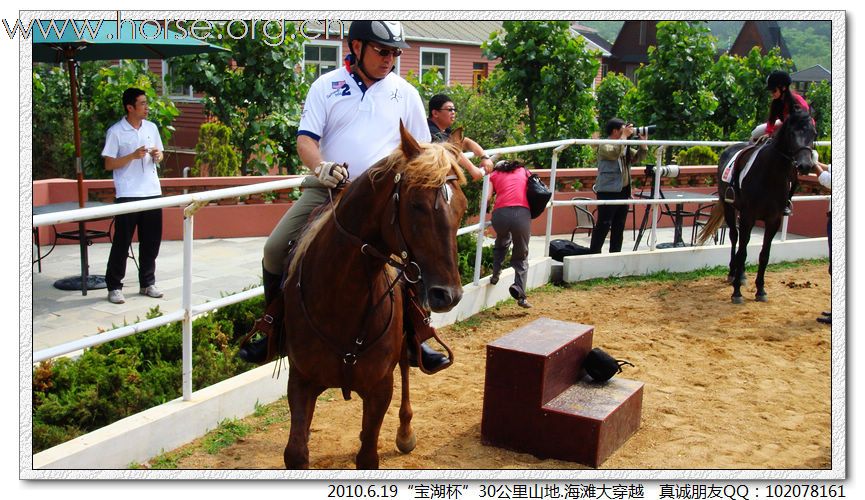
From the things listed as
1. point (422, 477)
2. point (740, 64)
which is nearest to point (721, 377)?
point (422, 477)

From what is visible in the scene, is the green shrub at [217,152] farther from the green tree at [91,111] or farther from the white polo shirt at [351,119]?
the white polo shirt at [351,119]

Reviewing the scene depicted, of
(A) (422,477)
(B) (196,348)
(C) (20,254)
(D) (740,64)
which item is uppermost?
(D) (740,64)

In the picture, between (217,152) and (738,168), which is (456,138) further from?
(217,152)

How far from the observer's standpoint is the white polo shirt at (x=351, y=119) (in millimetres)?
4445

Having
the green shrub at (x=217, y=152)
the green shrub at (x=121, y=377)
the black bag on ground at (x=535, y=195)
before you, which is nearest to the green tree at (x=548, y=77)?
the green shrub at (x=217, y=152)

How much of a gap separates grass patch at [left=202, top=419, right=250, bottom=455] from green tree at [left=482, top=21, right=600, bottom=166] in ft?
36.6

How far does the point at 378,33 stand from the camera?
4305 millimetres

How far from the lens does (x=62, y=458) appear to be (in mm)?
4309

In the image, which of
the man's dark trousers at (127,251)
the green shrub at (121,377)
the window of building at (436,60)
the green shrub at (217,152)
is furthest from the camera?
the window of building at (436,60)

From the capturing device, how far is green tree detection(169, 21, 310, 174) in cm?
1323

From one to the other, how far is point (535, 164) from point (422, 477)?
41.0 ft

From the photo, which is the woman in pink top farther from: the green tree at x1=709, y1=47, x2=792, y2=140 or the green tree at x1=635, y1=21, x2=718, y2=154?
the green tree at x1=709, y1=47, x2=792, y2=140

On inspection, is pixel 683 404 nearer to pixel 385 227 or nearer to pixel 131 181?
pixel 385 227

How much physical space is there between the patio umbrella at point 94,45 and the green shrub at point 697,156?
10389mm
